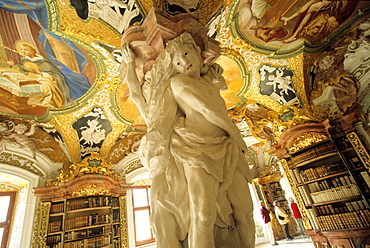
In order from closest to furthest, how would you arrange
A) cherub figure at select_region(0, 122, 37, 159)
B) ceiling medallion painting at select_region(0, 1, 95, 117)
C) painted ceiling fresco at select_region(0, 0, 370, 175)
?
painted ceiling fresco at select_region(0, 0, 370, 175) → ceiling medallion painting at select_region(0, 1, 95, 117) → cherub figure at select_region(0, 122, 37, 159)

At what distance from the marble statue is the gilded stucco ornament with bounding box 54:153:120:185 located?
5100mm

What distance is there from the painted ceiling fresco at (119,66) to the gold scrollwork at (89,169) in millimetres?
304

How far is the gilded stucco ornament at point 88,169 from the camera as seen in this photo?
5.60 m

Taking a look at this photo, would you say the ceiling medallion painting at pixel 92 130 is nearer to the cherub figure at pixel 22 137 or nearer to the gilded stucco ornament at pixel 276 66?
the cherub figure at pixel 22 137

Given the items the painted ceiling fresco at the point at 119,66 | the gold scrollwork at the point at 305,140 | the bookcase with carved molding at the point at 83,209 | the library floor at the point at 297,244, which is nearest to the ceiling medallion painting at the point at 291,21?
the painted ceiling fresco at the point at 119,66

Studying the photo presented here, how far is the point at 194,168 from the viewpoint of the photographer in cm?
135

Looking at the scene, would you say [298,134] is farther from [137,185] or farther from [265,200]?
[137,185]

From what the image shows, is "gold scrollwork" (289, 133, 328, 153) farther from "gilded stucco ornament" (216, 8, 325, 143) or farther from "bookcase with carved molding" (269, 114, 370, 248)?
"gilded stucco ornament" (216, 8, 325, 143)

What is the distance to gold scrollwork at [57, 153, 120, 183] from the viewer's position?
560 centimetres

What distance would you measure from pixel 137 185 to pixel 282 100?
6.51 metres

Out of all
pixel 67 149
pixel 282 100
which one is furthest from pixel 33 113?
pixel 282 100

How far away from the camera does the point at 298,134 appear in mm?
5461

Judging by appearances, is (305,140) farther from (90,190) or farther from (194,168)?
(90,190)

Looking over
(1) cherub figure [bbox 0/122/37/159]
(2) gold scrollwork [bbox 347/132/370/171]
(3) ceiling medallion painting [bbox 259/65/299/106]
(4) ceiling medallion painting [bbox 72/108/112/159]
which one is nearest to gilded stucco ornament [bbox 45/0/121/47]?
(4) ceiling medallion painting [bbox 72/108/112/159]
